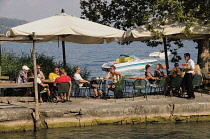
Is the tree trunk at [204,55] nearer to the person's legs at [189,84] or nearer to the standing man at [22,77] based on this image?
the person's legs at [189,84]

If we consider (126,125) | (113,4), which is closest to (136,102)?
(126,125)

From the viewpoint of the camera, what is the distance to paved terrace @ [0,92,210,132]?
38.8ft

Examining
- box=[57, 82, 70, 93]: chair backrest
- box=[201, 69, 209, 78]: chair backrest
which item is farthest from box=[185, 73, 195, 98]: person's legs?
box=[57, 82, 70, 93]: chair backrest

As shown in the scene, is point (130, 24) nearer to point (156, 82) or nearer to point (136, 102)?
point (156, 82)

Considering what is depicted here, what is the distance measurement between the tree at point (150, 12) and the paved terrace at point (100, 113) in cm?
307

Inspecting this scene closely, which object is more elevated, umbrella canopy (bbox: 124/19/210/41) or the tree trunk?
umbrella canopy (bbox: 124/19/210/41)

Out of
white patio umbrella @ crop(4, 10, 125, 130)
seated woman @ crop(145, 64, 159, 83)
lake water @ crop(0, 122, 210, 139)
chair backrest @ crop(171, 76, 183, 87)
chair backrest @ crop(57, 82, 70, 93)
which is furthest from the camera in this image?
seated woman @ crop(145, 64, 159, 83)

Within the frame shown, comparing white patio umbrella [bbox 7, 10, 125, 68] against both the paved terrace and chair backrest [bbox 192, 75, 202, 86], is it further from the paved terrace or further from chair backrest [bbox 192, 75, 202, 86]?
chair backrest [bbox 192, 75, 202, 86]

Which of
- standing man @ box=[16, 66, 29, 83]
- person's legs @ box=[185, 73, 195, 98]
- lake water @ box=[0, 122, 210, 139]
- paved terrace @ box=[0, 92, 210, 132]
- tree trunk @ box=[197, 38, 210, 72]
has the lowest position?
lake water @ box=[0, 122, 210, 139]

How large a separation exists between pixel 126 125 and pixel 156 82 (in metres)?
2.57

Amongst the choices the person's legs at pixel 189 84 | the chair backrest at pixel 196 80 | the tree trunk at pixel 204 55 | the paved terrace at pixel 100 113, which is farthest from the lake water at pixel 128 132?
the tree trunk at pixel 204 55

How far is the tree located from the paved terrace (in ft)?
10.1

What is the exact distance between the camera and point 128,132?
11.8 meters

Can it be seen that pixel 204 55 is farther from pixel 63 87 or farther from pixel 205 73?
pixel 63 87
